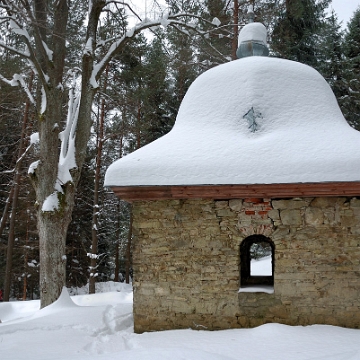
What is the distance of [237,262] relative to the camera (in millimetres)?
5000

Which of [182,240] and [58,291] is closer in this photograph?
[182,240]

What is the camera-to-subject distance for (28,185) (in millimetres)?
13156

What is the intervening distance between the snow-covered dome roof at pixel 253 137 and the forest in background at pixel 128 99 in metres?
4.20

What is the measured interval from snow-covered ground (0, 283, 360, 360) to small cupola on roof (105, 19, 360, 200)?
1694 millimetres

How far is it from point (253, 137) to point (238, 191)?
33.1 inches

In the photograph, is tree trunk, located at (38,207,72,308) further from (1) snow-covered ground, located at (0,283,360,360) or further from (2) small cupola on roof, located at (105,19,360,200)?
(2) small cupola on roof, located at (105,19,360,200)

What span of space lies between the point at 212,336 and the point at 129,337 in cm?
106

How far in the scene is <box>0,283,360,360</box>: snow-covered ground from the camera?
3961 mm

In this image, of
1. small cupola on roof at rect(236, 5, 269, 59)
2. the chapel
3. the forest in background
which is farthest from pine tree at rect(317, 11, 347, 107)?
the chapel

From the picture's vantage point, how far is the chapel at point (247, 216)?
15.5 ft

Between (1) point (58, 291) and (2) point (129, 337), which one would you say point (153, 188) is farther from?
(1) point (58, 291)

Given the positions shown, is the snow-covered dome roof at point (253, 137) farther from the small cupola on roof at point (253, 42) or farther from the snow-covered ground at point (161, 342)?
the snow-covered ground at point (161, 342)

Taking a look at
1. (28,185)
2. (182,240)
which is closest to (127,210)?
(28,185)

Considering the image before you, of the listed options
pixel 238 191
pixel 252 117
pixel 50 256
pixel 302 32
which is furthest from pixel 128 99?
pixel 302 32
